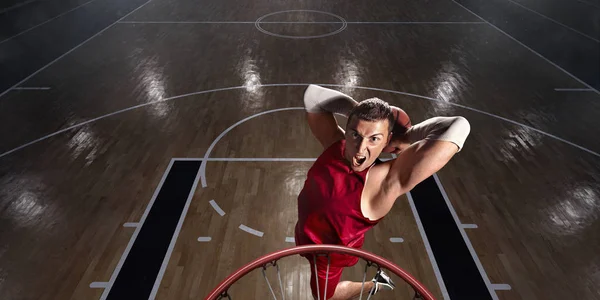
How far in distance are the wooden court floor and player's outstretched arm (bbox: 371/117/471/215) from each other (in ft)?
5.66

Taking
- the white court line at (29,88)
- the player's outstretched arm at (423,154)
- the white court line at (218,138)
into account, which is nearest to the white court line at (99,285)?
the white court line at (218,138)

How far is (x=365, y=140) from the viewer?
240cm

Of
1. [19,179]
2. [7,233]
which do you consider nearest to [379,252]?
[7,233]

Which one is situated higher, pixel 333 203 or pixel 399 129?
pixel 399 129

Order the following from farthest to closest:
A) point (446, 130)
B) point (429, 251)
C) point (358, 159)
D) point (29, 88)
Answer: point (29, 88), point (429, 251), point (358, 159), point (446, 130)

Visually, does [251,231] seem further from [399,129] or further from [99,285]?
[399,129]

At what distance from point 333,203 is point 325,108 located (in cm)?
69

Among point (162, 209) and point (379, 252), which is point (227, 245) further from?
point (379, 252)

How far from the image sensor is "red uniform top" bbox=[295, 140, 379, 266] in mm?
2662

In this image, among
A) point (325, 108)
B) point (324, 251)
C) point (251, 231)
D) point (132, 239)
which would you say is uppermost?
point (325, 108)

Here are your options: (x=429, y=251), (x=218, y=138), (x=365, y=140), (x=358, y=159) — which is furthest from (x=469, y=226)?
(x=218, y=138)

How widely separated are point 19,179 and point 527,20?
13958 mm

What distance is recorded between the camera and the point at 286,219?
4.68 m

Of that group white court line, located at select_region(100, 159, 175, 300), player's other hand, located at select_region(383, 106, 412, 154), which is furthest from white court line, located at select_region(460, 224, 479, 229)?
white court line, located at select_region(100, 159, 175, 300)
